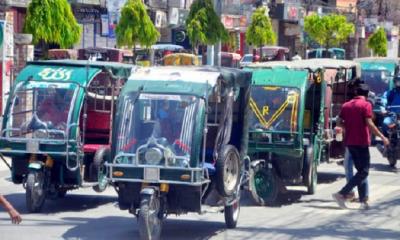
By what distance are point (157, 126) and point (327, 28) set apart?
133 ft

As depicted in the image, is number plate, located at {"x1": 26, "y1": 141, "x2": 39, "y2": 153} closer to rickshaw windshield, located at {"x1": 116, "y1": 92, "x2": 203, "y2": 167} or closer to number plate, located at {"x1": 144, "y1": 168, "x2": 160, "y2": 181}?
rickshaw windshield, located at {"x1": 116, "y1": 92, "x2": 203, "y2": 167}

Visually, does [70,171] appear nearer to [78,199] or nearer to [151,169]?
[78,199]

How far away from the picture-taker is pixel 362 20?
201ft

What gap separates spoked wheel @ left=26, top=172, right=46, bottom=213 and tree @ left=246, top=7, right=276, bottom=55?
32.6 m

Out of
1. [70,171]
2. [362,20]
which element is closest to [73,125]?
[70,171]

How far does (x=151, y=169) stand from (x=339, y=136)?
5.09m

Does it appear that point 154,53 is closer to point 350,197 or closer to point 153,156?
point 350,197

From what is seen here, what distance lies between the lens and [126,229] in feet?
43.1

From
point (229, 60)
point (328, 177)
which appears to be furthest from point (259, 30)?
point (328, 177)

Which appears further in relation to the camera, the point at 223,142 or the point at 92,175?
the point at 92,175

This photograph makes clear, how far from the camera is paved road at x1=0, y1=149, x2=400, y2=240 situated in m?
12.8

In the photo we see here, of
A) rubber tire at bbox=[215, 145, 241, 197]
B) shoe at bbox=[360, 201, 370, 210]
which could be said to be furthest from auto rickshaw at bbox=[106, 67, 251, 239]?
shoe at bbox=[360, 201, 370, 210]

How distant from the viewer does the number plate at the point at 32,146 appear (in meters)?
14.6

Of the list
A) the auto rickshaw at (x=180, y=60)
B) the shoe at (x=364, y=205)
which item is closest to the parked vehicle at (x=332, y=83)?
the shoe at (x=364, y=205)
